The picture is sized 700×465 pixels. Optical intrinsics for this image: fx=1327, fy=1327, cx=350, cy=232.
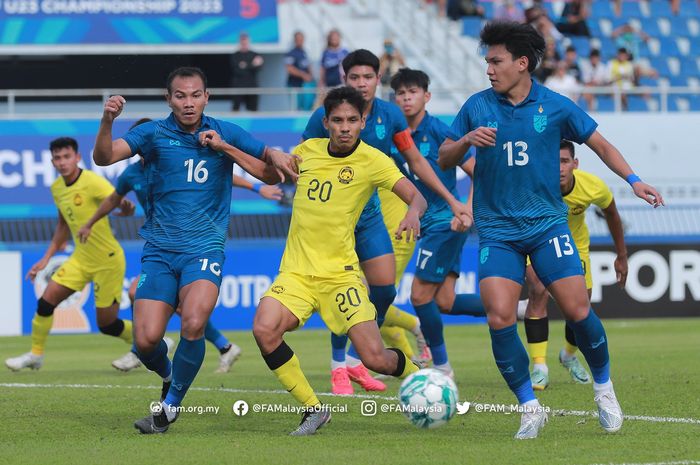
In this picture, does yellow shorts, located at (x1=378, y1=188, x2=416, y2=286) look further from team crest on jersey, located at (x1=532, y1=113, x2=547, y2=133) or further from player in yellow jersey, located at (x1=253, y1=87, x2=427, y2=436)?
team crest on jersey, located at (x1=532, y1=113, x2=547, y2=133)

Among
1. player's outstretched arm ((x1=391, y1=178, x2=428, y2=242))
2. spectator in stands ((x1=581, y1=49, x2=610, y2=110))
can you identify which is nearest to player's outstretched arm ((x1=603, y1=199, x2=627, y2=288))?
player's outstretched arm ((x1=391, y1=178, x2=428, y2=242))

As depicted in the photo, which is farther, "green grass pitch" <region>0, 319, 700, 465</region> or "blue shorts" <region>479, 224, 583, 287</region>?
"blue shorts" <region>479, 224, 583, 287</region>

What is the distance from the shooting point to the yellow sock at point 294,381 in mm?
8641

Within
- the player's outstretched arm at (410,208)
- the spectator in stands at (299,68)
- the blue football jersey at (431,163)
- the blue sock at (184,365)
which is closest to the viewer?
the blue sock at (184,365)

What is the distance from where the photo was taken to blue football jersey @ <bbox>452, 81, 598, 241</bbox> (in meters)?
8.41

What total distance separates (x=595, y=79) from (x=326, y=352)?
12.4 metres

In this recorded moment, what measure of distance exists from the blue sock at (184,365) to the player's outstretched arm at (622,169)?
2.88m

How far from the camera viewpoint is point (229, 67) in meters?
29.4

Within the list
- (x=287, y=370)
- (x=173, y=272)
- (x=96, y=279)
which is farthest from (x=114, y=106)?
(x=96, y=279)

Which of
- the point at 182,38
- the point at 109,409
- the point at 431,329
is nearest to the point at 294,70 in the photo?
the point at 182,38

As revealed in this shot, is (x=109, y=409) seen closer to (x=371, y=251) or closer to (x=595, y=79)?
(x=371, y=251)

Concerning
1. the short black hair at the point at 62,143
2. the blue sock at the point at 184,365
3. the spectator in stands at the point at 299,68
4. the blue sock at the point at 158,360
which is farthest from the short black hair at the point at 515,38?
the spectator in stands at the point at 299,68

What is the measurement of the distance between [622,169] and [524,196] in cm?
63

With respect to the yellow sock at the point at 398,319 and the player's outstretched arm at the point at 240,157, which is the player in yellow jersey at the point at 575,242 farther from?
the player's outstretched arm at the point at 240,157
